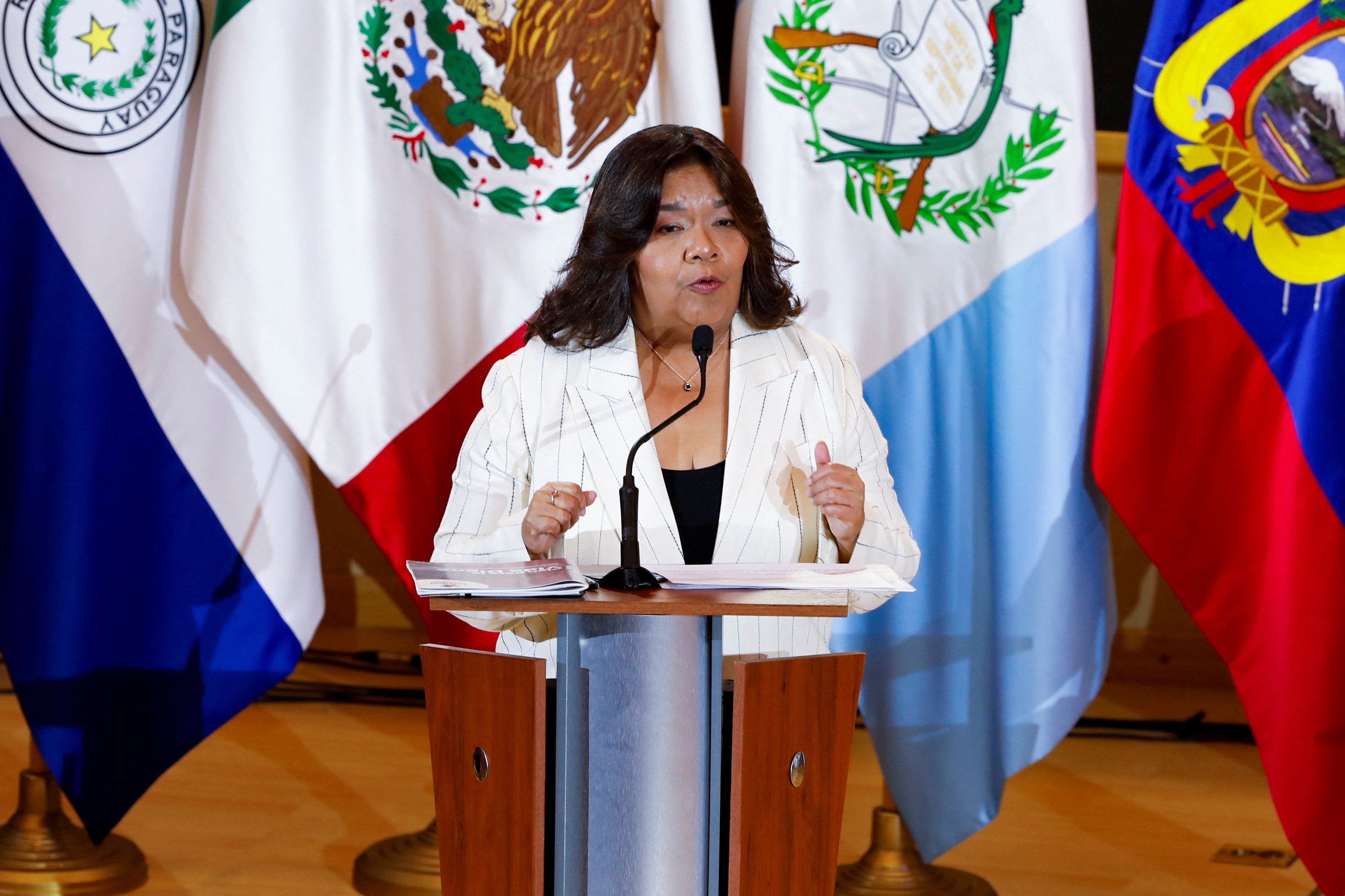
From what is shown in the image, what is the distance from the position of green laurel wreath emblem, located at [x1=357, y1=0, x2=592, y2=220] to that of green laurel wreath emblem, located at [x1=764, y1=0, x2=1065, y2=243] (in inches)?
17.3

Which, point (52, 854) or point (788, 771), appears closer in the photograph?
point (788, 771)

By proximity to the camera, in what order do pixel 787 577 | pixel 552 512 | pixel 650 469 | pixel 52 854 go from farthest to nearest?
1. pixel 52 854
2. pixel 650 469
3. pixel 552 512
4. pixel 787 577

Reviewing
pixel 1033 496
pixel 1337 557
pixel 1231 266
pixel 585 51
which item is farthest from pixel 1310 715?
pixel 585 51

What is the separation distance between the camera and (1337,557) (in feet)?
8.43

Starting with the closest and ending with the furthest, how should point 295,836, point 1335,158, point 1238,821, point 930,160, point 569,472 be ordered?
point 569,472 < point 1335,158 < point 930,160 < point 295,836 < point 1238,821

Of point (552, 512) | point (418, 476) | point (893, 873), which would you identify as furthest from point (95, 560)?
point (893, 873)

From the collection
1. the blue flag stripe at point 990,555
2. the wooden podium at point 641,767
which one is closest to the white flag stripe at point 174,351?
the blue flag stripe at point 990,555

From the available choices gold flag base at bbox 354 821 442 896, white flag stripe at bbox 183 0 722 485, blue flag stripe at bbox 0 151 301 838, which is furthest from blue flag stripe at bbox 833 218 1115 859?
blue flag stripe at bbox 0 151 301 838

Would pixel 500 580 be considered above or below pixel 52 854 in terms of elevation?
above

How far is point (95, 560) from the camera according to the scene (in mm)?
2760

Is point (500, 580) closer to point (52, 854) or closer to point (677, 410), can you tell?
point (677, 410)

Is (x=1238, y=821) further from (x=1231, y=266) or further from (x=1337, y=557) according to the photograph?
(x=1231, y=266)

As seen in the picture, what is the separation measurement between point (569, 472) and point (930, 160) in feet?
3.85

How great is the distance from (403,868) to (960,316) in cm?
156
